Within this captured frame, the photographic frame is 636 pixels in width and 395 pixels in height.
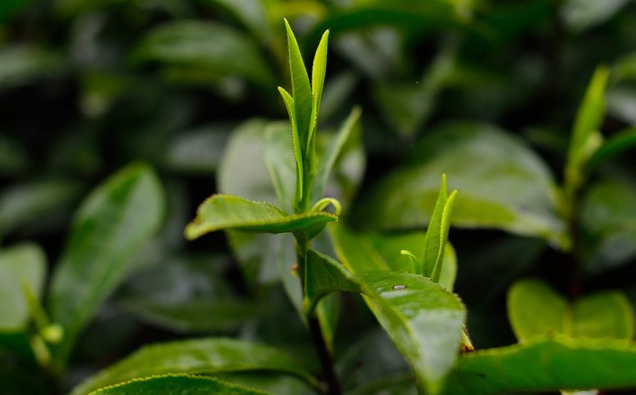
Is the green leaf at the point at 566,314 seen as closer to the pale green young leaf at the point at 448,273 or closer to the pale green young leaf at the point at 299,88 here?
the pale green young leaf at the point at 448,273

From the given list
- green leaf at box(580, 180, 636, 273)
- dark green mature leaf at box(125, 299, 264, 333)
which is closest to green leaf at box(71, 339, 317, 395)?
dark green mature leaf at box(125, 299, 264, 333)

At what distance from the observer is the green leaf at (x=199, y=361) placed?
Result: 2.40 ft

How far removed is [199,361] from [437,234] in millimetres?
320

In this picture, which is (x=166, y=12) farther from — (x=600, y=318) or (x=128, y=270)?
(x=600, y=318)

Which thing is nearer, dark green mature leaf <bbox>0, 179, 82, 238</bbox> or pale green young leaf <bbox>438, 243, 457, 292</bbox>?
pale green young leaf <bbox>438, 243, 457, 292</bbox>

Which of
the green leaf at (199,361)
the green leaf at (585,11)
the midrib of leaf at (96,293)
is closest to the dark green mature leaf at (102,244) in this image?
the midrib of leaf at (96,293)

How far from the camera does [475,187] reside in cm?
97

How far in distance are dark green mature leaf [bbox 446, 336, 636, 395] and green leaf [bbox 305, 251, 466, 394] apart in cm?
5

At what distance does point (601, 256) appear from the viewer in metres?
0.99

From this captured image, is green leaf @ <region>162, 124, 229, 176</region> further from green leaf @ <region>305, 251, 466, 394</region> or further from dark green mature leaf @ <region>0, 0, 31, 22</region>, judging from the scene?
green leaf @ <region>305, 251, 466, 394</region>

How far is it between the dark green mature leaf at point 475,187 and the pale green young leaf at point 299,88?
0.36 m

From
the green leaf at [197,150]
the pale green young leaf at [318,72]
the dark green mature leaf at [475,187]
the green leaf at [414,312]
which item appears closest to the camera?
the green leaf at [414,312]

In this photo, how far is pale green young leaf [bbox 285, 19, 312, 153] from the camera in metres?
0.54

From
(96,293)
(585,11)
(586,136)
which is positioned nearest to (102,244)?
(96,293)
